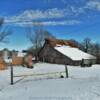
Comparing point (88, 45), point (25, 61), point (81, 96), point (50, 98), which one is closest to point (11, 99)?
point (50, 98)

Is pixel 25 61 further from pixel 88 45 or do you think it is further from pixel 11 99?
pixel 88 45

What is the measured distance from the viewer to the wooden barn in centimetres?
6750

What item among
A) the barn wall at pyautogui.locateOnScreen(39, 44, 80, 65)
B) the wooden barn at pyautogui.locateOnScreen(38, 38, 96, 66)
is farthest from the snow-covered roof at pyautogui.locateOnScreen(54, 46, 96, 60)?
the barn wall at pyautogui.locateOnScreen(39, 44, 80, 65)

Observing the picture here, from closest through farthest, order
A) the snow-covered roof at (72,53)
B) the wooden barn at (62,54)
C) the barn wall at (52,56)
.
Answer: the wooden barn at (62,54) < the snow-covered roof at (72,53) < the barn wall at (52,56)

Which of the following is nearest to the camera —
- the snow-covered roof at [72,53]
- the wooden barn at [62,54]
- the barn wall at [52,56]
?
the wooden barn at [62,54]

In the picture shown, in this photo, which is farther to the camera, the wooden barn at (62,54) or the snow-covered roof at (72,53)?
the snow-covered roof at (72,53)

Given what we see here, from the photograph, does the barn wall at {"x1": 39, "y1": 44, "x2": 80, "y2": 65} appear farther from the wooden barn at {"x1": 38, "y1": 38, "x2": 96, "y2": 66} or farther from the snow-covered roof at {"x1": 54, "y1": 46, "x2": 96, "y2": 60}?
the snow-covered roof at {"x1": 54, "y1": 46, "x2": 96, "y2": 60}

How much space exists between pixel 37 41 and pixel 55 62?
53.4 ft

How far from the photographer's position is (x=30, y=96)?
13.0m

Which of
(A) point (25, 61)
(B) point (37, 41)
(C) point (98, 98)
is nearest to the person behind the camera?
(C) point (98, 98)

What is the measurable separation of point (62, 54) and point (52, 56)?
13.5ft

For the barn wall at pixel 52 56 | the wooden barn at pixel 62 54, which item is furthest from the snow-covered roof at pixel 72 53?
the barn wall at pixel 52 56

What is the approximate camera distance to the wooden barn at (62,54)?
67500 mm

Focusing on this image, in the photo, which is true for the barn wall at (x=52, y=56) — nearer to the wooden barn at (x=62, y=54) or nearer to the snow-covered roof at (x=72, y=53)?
the wooden barn at (x=62, y=54)
